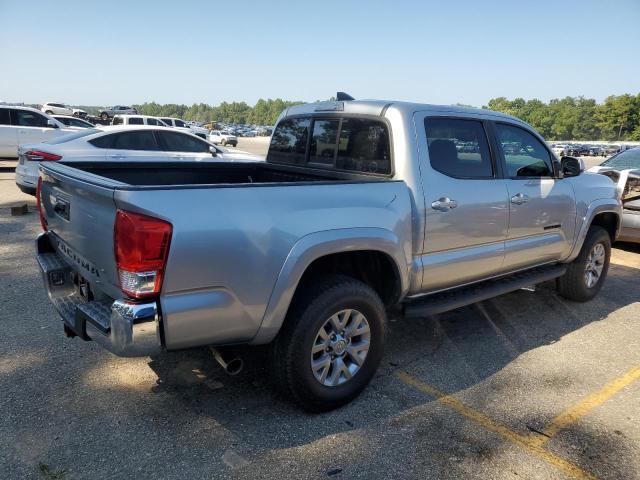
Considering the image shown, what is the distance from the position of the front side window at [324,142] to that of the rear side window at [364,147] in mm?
76

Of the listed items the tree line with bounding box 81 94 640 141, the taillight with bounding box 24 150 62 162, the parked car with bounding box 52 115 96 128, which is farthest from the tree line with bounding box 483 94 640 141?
the taillight with bounding box 24 150 62 162

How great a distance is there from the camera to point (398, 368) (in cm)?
363

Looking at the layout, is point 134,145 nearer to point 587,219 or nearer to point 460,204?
point 460,204

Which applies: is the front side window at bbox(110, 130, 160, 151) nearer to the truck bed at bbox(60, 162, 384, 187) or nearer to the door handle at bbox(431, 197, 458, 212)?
the truck bed at bbox(60, 162, 384, 187)

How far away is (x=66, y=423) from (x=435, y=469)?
204 cm

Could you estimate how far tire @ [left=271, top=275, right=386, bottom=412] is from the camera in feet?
9.05

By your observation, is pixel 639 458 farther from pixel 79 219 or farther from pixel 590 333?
pixel 79 219

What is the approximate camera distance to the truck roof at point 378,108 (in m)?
3.45

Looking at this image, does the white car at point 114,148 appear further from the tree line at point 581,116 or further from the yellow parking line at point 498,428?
the tree line at point 581,116

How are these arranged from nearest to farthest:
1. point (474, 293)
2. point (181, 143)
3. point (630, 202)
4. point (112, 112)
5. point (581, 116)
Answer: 1. point (474, 293)
2. point (630, 202)
3. point (181, 143)
4. point (112, 112)
5. point (581, 116)

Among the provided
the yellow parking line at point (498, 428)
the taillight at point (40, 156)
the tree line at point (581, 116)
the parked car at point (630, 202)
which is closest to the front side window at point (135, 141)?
the taillight at point (40, 156)

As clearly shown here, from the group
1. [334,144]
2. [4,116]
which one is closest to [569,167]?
[334,144]

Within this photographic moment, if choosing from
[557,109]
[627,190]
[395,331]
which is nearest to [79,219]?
[395,331]

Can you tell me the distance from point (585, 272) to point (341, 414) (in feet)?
11.3
